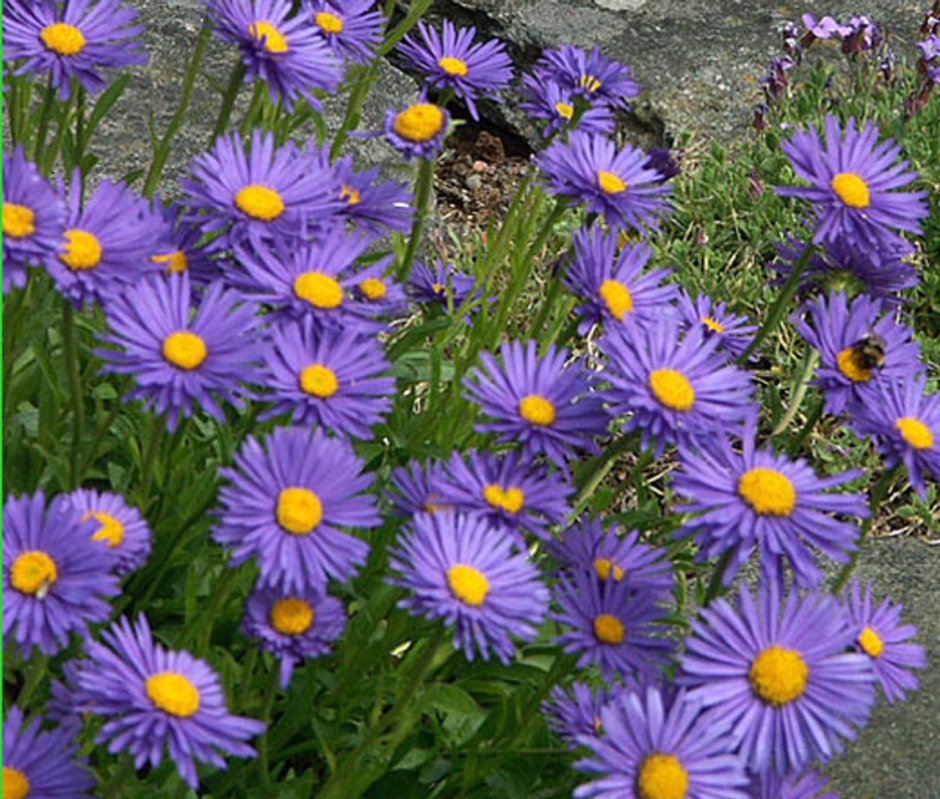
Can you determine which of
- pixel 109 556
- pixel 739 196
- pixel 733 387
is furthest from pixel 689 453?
pixel 739 196

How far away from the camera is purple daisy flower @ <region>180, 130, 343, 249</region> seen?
1.59 m

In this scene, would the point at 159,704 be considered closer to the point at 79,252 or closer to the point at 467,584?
the point at 467,584

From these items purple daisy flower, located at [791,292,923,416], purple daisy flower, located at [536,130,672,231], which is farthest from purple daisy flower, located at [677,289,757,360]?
purple daisy flower, located at [791,292,923,416]

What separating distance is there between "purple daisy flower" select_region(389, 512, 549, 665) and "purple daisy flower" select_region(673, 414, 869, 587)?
6.5 inches

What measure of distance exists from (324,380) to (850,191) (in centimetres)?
64

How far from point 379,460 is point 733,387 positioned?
0.84 m

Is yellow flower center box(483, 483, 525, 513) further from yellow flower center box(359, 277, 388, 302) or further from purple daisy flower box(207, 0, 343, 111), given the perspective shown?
purple daisy flower box(207, 0, 343, 111)

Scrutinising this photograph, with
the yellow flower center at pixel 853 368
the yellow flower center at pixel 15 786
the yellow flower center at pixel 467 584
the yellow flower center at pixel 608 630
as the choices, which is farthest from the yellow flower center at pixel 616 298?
the yellow flower center at pixel 15 786

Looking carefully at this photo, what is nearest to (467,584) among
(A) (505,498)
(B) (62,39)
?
(A) (505,498)

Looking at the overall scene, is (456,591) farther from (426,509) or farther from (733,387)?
(733,387)

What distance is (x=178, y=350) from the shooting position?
1.44 m

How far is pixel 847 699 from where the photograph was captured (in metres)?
1.39

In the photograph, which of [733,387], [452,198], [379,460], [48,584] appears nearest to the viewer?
[48,584]

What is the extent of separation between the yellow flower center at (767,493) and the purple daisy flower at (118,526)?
52 centimetres
